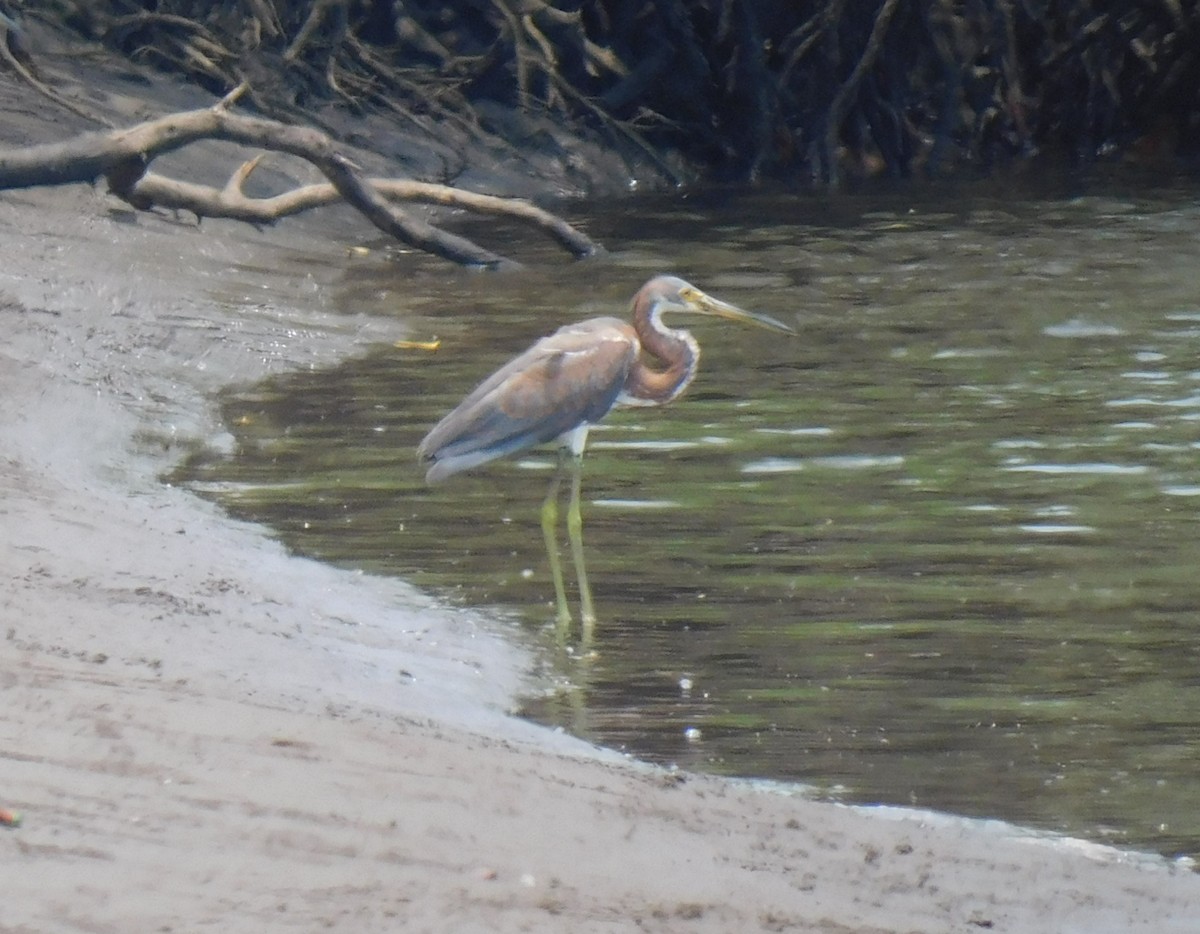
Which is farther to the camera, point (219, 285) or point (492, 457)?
point (219, 285)

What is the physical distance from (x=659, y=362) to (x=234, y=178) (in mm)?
4485

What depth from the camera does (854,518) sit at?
6.98 metres

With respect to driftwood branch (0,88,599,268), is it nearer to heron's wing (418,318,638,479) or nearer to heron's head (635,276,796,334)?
heron's head (635,276,796,334)

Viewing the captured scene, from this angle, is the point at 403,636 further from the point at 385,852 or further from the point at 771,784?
the point at 385,852

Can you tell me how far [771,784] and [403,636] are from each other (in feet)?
4.58

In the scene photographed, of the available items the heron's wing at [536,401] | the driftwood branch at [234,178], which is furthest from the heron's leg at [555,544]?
Result: the driftwood branch at [234,178]

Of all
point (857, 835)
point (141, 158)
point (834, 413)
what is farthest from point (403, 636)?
point (141, 158)

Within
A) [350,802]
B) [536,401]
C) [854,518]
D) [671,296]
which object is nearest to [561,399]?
[536,401]

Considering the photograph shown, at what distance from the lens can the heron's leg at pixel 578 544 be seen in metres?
6.11

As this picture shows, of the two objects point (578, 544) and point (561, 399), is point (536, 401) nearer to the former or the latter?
point (561, 399)

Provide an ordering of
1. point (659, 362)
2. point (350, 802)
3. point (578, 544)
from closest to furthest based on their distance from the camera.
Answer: point (350, 802) < point (578, 544) < point (659, 362)

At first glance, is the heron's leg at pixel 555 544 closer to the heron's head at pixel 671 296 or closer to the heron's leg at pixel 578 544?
the heron's leg at pixel 578 544

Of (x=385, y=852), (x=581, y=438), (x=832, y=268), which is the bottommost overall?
(x=832, y=268)

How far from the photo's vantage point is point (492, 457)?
6.68 m
